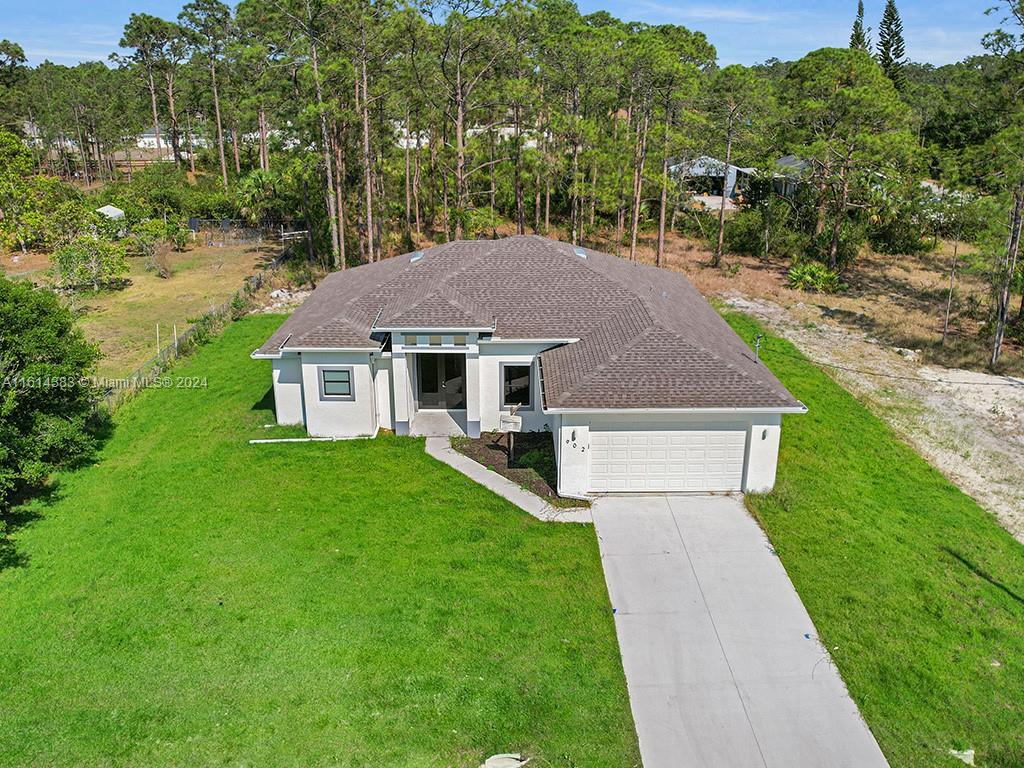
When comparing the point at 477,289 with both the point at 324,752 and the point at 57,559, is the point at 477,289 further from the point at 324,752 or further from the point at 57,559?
the point at 324,752

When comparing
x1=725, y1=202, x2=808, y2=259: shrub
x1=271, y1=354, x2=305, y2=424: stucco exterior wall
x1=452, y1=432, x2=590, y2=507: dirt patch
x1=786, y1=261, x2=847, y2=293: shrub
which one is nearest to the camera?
x1=452, y1=432, x2=590, y2=507: dirt patch

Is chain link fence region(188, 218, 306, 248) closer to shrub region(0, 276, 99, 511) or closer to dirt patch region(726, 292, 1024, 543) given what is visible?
shrub region(0, 276, 99, 511)

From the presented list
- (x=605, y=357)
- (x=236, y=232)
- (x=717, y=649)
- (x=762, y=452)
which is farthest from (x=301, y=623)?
(x=236, y=232)

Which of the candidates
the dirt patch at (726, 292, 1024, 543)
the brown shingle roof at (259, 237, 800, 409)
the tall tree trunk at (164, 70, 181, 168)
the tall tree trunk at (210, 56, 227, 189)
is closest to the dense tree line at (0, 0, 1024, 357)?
the dirt patch at (726, 292, 1024, 543)

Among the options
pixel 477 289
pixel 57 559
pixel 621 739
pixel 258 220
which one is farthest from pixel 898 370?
pixel 258 220

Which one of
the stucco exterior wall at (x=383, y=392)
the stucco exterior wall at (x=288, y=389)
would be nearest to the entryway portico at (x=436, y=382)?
the stucco exterior wall at (x=383, y=392)

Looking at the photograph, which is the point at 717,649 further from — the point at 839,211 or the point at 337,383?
the point at 839,211

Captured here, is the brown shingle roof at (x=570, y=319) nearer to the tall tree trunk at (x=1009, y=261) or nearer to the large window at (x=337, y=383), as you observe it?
the large window at (x=337, y=383)
